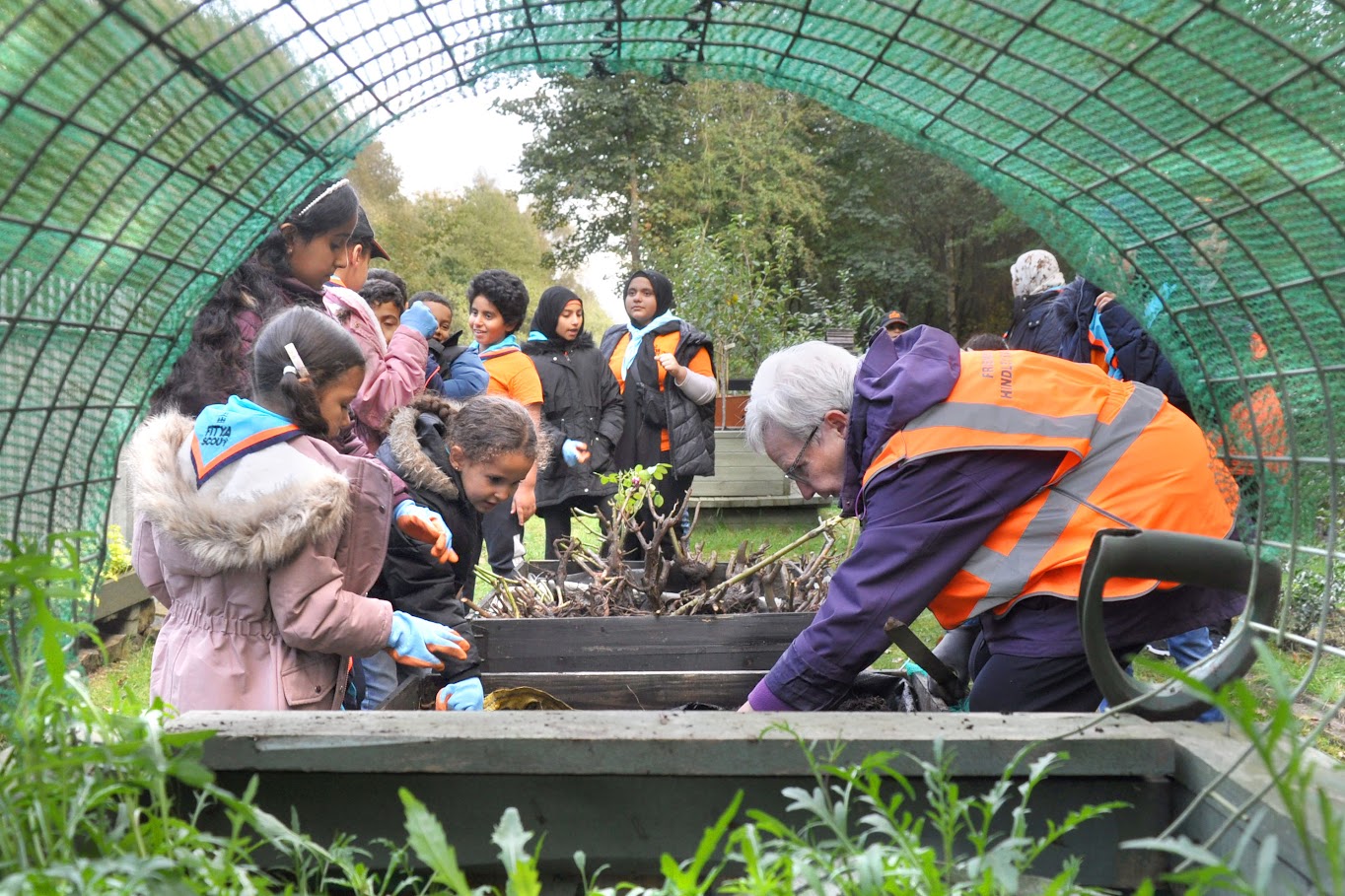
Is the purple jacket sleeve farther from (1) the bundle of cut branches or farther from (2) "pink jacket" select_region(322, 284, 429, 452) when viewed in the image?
(2) "pink jacket" select_region(322, 284, 429, 452)

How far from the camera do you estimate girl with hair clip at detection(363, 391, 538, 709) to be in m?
2.94

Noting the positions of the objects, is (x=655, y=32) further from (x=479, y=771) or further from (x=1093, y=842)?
(x=1093, y=842)

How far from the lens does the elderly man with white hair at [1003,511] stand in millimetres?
2086

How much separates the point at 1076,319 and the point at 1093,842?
3638mm

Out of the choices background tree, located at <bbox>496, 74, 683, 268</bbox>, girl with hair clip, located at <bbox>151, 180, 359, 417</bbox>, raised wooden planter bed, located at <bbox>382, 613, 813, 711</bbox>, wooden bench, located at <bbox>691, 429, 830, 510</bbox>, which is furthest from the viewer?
background tree, located at <bbox>496, 74, 683, 268</bbox>

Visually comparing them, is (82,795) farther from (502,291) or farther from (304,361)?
(502,291)

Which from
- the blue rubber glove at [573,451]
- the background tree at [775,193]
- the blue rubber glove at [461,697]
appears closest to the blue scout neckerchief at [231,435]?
the blue rubber glove at [461,697]

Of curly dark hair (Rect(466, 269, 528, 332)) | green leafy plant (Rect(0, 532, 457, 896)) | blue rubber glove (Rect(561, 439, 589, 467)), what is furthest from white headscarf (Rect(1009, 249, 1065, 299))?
green leafy plant (Rect(0, 532, 457, 896))

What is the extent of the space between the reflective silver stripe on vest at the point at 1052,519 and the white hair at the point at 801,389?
50 centimetres

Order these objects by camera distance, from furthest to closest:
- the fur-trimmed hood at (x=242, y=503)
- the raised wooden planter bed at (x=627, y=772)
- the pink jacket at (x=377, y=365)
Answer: the pink jacket at (x=377, y=365) → the fur-trimmed hood at (x=242, y=503) → the raised wooden planter bed at (x=627, y=772)

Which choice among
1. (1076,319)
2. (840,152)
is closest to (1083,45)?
(1076,319)

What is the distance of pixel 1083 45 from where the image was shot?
1401mm

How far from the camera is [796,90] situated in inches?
80.7

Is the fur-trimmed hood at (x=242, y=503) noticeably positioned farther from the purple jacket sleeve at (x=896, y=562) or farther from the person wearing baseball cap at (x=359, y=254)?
the person wearing baseball cap at (x=359, y=254)
